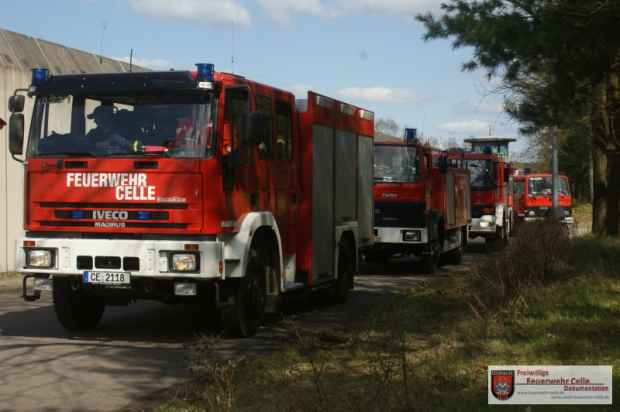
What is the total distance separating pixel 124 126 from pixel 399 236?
9741 mm

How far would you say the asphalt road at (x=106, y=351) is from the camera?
288 inches

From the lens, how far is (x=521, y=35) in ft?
36.7

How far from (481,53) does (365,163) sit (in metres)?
3.43

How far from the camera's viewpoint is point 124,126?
9602 millimetres

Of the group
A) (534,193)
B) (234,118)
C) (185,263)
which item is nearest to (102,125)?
(234,118)

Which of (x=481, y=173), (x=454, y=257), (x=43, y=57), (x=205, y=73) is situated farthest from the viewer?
(x=481, y=173)

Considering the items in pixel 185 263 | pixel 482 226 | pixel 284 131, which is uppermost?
pixel 284 131

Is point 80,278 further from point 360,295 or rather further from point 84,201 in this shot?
point 360,295

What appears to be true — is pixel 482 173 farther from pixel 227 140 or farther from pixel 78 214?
pixel 78 214

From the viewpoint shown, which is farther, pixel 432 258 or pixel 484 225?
pixel 484 225

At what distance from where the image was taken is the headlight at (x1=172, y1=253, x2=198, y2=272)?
925 cm

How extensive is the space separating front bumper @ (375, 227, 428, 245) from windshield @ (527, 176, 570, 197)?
937 inches

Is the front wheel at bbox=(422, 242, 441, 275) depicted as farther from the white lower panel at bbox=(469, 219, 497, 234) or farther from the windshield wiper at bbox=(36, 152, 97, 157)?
the windshield wiper at bbox=(36, 152, 97, 157)

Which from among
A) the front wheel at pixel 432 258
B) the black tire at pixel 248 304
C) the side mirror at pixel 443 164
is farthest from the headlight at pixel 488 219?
the black tire at pixel 248 304
